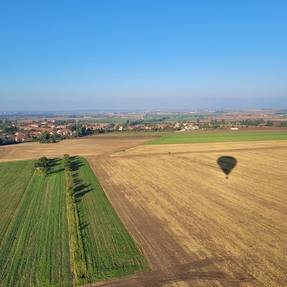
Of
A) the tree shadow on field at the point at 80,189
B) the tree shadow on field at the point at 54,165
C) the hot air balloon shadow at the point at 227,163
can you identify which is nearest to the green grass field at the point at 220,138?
the hot air balloon shadow at the point at 227,163

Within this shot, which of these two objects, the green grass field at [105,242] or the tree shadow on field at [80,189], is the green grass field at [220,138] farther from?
the green grass field at [105,242]

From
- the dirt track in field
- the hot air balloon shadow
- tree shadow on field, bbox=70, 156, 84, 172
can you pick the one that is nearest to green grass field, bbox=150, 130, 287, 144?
tree shadow on field, bbox=70, 156, 84, 172

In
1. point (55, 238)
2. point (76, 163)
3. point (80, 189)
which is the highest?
point (55, 238)

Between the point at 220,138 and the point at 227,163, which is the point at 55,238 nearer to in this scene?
the point at 227,163

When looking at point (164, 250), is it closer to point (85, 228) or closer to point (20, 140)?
point (85, 228)

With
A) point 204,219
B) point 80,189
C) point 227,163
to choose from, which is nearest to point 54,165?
point 80,189

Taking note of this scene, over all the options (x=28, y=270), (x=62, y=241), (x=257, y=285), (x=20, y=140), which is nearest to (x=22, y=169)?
(x=62, y=241)

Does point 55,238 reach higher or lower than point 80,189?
higher
